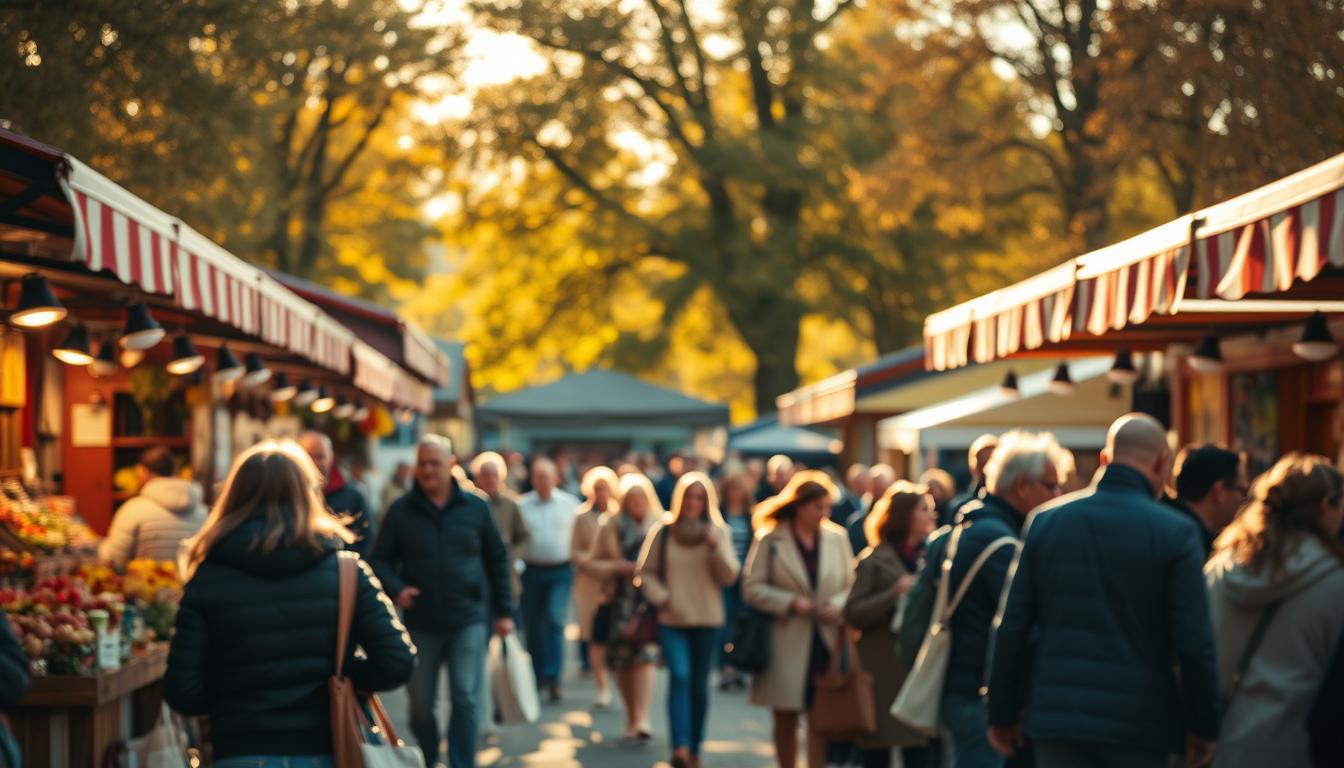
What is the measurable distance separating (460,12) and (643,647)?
82.0 ft

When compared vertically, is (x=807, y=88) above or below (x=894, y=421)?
above

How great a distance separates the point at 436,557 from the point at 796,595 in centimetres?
191

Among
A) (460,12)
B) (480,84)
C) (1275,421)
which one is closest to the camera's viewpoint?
(1275,421)

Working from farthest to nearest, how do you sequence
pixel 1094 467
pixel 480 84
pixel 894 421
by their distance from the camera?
pixel 480 84 → pixel 894 421 → pixel 1094 467

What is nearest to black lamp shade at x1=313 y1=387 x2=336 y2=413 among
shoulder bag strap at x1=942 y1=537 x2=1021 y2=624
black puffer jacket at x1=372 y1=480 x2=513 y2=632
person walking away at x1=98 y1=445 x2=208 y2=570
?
person walking away at x1=98 y1=445 x2=208 y2=570

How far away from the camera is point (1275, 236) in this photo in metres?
6.79

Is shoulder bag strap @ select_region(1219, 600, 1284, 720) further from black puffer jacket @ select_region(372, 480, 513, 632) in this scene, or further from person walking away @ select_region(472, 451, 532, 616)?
person walking away @ select_region(472, 451, 532, 616)

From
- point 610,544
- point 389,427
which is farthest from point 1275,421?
point 389,427

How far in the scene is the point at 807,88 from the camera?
4306 cm

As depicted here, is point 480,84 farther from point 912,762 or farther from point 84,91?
point 912,762

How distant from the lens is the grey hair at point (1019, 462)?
788 cm

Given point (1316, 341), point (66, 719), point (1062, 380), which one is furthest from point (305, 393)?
point (66, 719)

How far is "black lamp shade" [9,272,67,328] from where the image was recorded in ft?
27.6

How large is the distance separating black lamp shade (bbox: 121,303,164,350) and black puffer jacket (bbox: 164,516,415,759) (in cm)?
496
